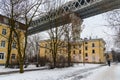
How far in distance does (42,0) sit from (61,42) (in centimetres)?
978

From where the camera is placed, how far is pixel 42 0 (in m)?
22.5

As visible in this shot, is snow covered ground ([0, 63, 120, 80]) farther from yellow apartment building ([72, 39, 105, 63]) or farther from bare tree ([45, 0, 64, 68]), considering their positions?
yellow apartment building ([72, 39, 105, 63])

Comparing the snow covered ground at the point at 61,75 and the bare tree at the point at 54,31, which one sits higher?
the bare tree at the point at 54,31

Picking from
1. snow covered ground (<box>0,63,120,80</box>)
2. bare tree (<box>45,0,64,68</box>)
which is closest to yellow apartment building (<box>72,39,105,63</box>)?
bare tree (<box>45,0,64,68</box>)

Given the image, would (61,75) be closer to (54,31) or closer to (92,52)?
(54,31)

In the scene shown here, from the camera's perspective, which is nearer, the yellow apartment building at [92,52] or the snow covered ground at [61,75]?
the snow covered ground at [61,75]

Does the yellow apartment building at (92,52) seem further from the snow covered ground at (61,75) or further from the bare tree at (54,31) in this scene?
the snow covered ground at (61,75)

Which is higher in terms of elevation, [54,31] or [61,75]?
[54,31]

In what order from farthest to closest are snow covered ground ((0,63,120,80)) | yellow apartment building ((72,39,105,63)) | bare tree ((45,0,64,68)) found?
yellow apartment building ((72,39,105,63))
bare tree ((45,0,64,68))
snow covered ground ((0,63,120,80))

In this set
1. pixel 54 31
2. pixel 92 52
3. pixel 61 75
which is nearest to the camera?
pixel 61 75

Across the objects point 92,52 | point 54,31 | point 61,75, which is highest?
point 54,31

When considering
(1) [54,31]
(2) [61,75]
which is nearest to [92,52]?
(1) [54,31]

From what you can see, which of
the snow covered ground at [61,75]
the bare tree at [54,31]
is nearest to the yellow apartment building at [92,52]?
the bare tree at [54,31]

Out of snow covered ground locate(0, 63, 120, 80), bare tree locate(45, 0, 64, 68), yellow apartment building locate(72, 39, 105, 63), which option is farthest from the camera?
yellow apartment building locate(72, 39, 105, 63)
